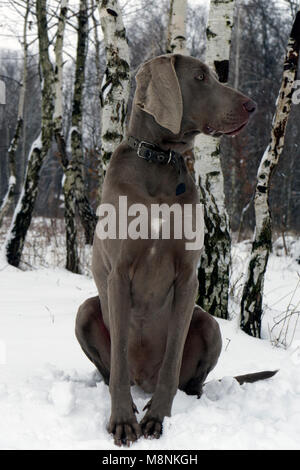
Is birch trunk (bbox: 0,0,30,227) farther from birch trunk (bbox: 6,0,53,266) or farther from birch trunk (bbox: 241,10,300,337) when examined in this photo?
birch trunk (bbox: 241,10,300,337)

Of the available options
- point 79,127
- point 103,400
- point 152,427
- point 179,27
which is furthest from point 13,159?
point 152,427

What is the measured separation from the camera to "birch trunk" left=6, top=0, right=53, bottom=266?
306 inches

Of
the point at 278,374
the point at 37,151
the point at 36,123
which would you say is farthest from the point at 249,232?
the point at 36,123

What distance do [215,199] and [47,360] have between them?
2008mm

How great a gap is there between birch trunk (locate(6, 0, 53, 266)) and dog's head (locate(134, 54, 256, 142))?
5.69m

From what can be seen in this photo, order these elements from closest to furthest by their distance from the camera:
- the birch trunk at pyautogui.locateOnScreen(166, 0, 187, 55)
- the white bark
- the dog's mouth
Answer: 1. the dog's mouth
2. the birch trunk at pyautogui.locateOnScreen(166, 0, 187, 55)
3. the white bark

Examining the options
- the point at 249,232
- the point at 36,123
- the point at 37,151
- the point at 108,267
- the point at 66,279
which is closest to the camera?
the point at 108,267

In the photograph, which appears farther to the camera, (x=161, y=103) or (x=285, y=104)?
(x=285, y=104)

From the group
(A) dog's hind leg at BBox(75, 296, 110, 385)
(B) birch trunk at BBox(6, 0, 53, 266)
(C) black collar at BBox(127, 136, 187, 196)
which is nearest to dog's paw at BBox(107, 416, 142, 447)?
(A) dog's hind leg at BBox(75, 296, 110, 385)

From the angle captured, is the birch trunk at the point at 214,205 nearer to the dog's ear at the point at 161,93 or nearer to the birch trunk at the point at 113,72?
the birch trunk at the point at 113,72

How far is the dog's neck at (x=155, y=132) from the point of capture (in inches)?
94.7

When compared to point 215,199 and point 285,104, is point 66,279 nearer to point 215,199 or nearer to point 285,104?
point 215,199

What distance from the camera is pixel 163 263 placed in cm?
233
